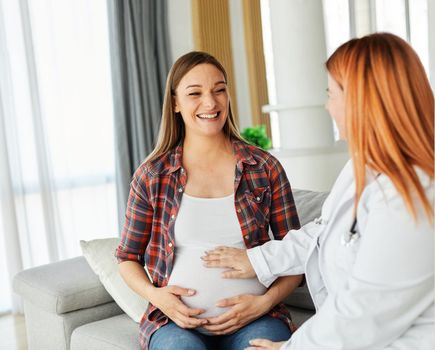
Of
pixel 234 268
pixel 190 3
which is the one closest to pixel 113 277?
pixel 234 268

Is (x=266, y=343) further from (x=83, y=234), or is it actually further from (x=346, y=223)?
(x=83, y=234)

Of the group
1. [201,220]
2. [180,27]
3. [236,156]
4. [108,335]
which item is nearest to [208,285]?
[201,220]

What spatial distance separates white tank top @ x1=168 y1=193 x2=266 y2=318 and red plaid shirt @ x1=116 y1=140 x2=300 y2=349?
0.09ft

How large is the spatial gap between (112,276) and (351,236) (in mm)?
1357

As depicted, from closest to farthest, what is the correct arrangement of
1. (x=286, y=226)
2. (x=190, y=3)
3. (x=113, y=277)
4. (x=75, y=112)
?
(x=286, y=226) < (x=113, y=277) < (x=75, y=112) < (x=190, y=3)

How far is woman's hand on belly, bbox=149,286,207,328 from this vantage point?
1948 millimetres

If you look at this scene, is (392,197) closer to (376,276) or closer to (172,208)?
(376,276)

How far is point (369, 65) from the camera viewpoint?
54.7 inches

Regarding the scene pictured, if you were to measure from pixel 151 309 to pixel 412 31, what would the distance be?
5.84 m

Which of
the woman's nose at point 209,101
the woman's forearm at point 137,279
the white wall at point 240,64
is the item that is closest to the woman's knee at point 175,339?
the woman's forearm at point 137,279

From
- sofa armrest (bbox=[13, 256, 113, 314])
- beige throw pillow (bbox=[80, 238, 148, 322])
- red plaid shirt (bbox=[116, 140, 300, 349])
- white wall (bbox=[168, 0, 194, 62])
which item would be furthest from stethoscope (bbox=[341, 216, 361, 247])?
white wall (bbox=[168, 0, 194, 62])

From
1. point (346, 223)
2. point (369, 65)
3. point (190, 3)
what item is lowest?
point (346, 223)

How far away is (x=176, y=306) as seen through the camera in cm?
197

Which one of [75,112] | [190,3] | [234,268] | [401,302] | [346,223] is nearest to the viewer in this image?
[401,302]
